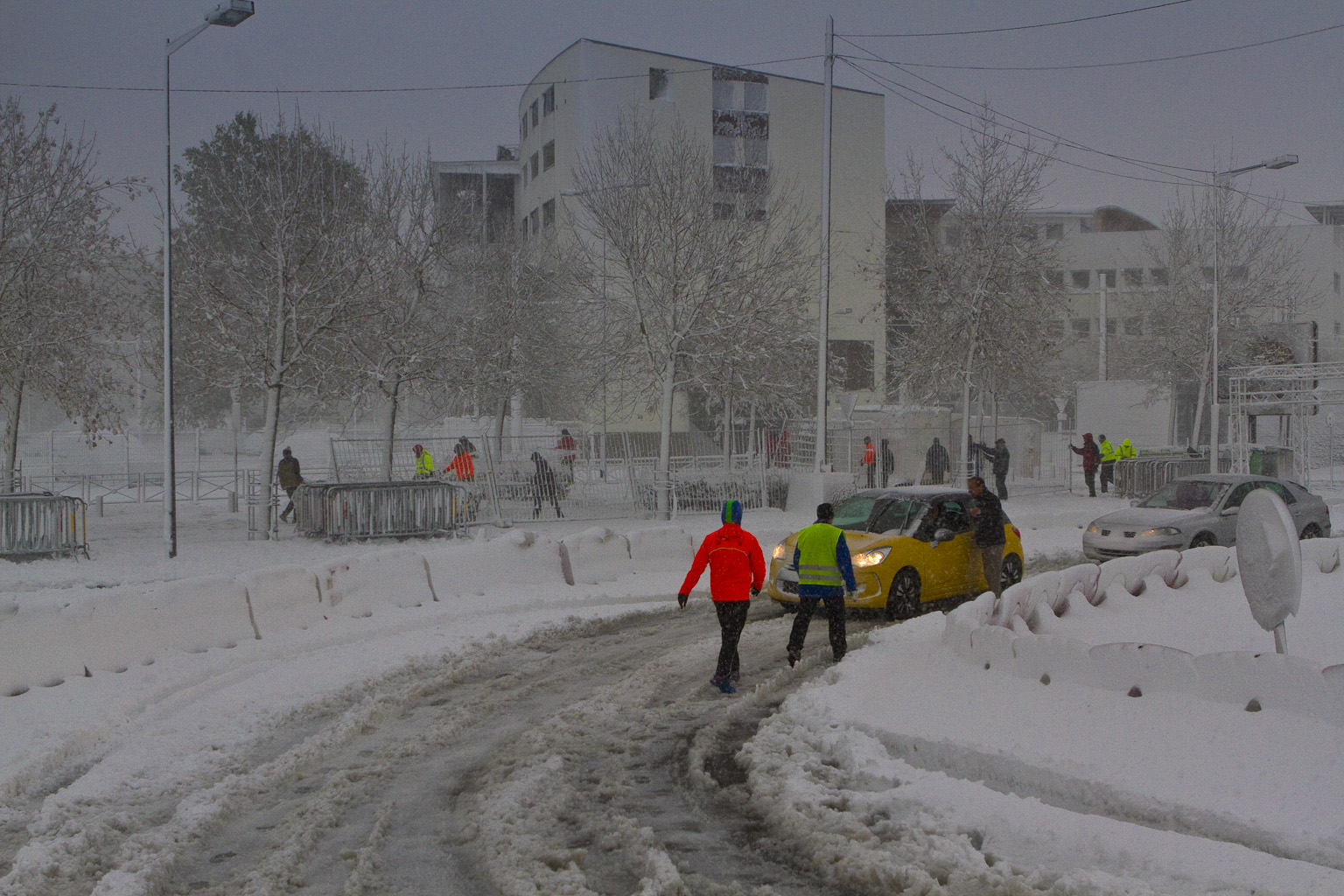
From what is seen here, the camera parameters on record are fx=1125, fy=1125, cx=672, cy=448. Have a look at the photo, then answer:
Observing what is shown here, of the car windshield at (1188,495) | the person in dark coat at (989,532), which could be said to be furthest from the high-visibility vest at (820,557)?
the car windshield at (1188,495)

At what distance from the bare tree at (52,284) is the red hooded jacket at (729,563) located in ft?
51.3

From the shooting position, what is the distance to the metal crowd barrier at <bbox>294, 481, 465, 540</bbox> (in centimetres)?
1925

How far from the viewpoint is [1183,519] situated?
17062 mm

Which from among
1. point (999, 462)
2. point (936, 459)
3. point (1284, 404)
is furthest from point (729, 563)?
point (1284, 404)

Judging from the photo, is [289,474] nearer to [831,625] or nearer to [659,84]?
[831,625]

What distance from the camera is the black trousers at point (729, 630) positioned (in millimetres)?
9102

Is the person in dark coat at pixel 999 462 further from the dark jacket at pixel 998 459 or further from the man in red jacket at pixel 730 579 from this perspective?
the man in red jacket at pixel 730 579

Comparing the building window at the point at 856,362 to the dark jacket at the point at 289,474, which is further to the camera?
the building window at the point at 856,362

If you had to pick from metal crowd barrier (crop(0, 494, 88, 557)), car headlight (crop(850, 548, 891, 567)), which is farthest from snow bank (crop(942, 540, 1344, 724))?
metal crowd barrier (crop(0, 494, 88, 557))

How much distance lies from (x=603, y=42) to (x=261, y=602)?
39.9 m

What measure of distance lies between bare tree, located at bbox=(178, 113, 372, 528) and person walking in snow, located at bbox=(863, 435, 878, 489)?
12824mm

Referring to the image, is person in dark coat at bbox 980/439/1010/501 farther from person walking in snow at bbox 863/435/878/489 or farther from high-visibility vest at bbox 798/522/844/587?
high-visibility vest at bbox 798/522/844/587

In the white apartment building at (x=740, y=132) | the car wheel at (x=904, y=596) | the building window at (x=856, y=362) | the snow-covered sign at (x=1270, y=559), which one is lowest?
the car wheel at (x=904, y=596)

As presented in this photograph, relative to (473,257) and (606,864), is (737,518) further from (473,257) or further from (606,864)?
(473,257)
